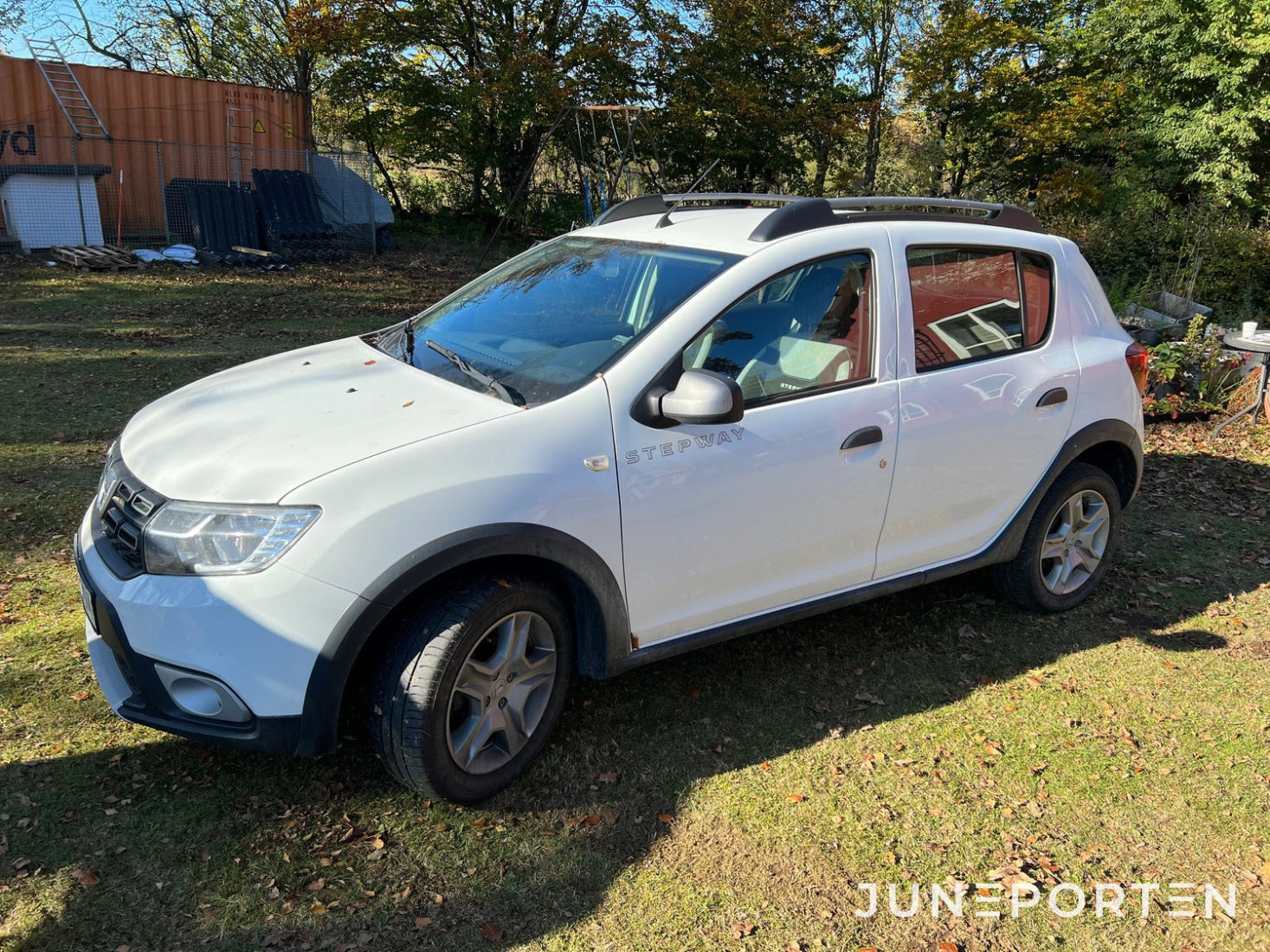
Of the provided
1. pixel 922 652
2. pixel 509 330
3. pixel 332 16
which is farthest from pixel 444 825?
pixel 332 16

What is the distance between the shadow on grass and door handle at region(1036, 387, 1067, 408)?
45.1 inches

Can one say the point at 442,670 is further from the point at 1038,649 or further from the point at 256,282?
the point at 256,282

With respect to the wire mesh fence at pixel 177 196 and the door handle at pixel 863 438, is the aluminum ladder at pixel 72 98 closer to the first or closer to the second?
the wire mesh fence at pixel 177 196

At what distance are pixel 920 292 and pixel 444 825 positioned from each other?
266 cm

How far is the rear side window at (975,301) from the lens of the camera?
12.5 feet

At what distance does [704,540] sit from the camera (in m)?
3.29

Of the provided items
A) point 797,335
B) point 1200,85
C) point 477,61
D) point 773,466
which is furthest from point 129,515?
point 1200,85

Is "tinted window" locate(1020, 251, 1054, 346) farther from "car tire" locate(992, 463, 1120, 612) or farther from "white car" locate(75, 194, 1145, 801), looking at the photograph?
"car tire" locate(992, 463, 1120, 612)

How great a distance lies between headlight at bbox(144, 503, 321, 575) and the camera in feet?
8.74

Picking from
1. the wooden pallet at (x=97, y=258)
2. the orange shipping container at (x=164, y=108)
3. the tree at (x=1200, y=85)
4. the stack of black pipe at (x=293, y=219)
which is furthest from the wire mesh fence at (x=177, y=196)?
the tree at (x=1200, y=85)

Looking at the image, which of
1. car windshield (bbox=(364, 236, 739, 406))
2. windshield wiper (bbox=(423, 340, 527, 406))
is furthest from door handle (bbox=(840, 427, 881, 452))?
windshield wiper (bbox=(423, 340, 527, 406))

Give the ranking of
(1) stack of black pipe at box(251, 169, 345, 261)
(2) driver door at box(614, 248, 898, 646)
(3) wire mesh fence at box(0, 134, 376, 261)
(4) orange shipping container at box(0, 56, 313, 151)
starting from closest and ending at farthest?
(2) driver door at box(614, 248, 898, 646) < (3) wire mesh fence at box(0, 134, 376, 261) < (1) stack of black pipe at box(251, 169, 345, 261) < (4) orange shipping container at box(0, 56, 313, 151)

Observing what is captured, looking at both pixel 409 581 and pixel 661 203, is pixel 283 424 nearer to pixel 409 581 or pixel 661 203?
pixel 409 581

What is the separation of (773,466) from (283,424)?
1648 mm
